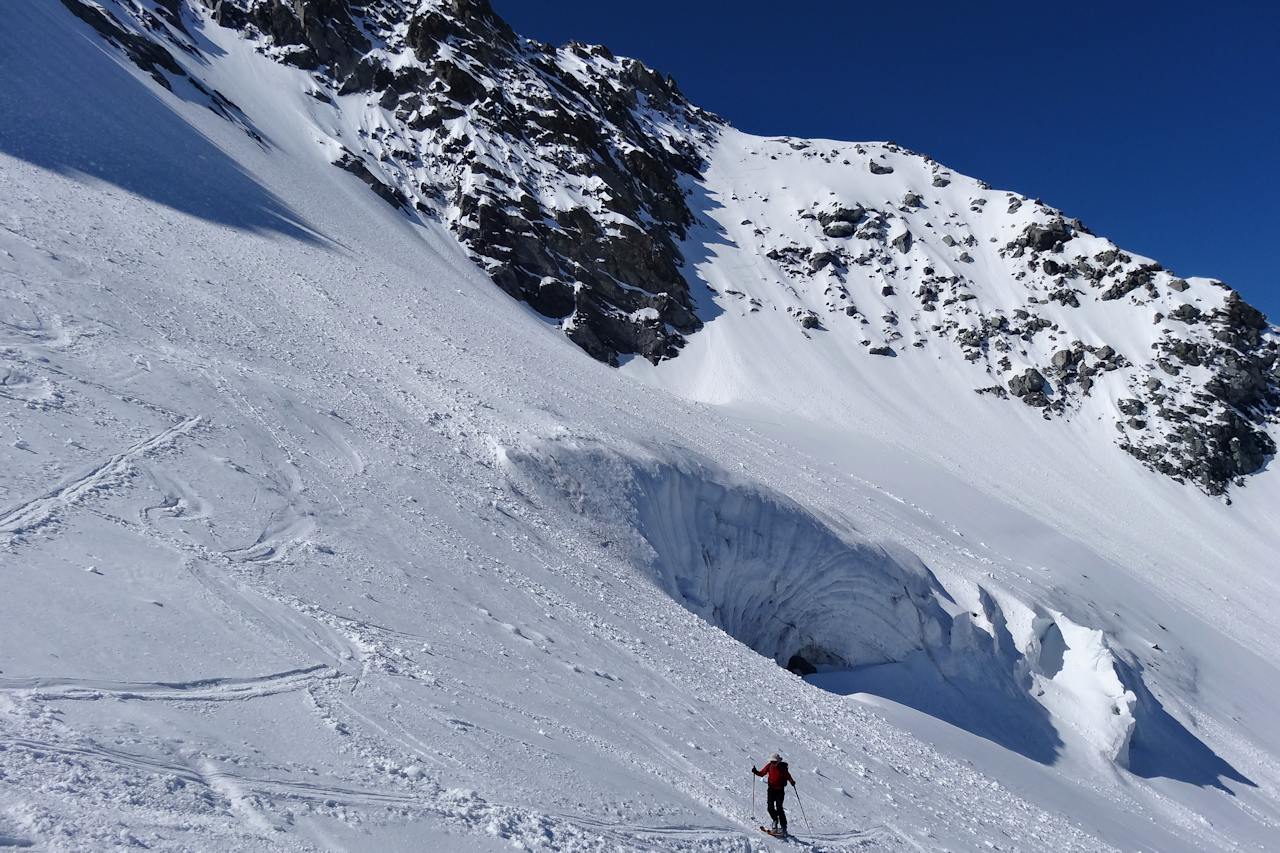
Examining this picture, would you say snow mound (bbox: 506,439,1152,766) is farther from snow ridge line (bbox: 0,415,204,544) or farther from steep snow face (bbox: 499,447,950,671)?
snow ridge line (bbox: 0,415,204,544)

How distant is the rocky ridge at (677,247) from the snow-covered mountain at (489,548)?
0.98 metres

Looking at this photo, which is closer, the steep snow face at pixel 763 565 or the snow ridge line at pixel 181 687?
the snow ridge line at pixel 181 687

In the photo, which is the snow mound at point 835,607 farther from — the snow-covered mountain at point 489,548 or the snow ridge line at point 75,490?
the snow ridge line at point 75,490

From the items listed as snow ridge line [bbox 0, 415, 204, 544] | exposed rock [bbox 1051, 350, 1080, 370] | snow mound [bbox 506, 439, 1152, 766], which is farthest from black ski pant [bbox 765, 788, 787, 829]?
exposed rock [bbox 1051, 350, 1080, 370]

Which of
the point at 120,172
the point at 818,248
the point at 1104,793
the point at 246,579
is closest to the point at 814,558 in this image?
the point at 1104,793

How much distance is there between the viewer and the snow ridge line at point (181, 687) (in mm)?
6215

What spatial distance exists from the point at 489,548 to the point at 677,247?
66.5m

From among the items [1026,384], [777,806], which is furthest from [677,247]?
[777,806]

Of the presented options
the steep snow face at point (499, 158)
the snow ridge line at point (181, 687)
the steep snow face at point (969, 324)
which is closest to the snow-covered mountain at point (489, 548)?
the snow ridge line at point (181, 687)

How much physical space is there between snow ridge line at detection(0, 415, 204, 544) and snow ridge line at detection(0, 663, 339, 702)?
2.80 metres

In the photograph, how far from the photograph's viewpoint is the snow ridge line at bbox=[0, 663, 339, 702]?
621 centimetres

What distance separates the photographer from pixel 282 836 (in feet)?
18.4

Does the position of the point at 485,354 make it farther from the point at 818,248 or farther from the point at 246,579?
the point at 818,248

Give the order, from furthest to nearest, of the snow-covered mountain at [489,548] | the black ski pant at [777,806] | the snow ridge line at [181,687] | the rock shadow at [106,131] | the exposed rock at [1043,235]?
the exposed rock at [1043,235] → the rock shadow at [106,131] → the black ski pant at [777,806] → the snow-covered mountain at [489,548] → the snow ridge line at [181,687]
